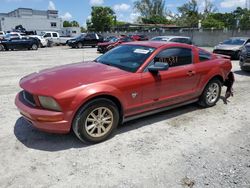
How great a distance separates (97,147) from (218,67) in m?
3.39

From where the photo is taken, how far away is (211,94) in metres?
5.73

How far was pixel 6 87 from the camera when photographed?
25.0ft

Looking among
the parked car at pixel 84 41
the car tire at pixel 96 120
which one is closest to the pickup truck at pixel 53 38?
the parked car at pixel 84 41

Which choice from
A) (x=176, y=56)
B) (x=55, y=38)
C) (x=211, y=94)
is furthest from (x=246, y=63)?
(x=55, y=38)

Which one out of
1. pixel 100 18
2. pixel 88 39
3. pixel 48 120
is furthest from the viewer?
pixel 100 18

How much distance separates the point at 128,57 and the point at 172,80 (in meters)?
0.93

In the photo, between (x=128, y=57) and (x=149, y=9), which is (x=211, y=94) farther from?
(x=149, y=9)

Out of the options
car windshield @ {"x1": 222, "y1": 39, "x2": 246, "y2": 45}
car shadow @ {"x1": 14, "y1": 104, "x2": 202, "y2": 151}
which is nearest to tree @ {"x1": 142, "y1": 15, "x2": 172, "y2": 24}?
car windshield @ {"x1": 222, "y1": 39, "x2": 246, "y2": 45}

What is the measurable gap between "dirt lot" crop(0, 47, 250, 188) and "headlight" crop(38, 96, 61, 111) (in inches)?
26.2

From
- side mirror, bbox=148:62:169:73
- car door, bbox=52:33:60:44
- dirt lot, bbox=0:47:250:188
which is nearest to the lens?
dirt lot, bbox=0:47:250:188

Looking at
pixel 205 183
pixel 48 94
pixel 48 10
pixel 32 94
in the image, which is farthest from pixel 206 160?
pixel 48 10

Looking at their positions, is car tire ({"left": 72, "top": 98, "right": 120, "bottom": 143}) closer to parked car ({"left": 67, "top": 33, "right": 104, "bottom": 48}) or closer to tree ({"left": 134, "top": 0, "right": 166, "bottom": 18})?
parked car ({"left": 67, "top": 33, "right": 104, "bottom": 48})

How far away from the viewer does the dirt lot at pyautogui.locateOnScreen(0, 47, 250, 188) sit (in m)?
3.09

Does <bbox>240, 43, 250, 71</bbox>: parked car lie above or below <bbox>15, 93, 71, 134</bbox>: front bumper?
above
